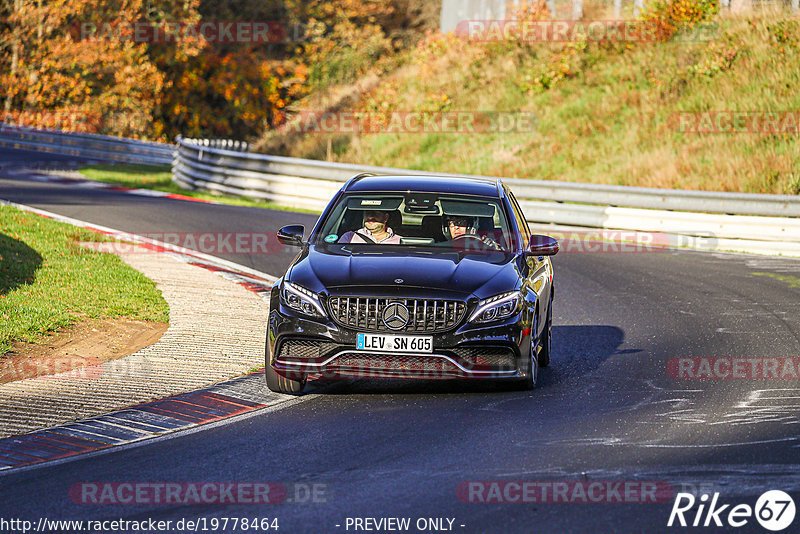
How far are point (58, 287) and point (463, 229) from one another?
16.9ft

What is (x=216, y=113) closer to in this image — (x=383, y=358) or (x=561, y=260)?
(x=561, y=260)

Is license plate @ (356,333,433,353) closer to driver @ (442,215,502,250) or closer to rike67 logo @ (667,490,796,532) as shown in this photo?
driver @ (442,215,502,250)

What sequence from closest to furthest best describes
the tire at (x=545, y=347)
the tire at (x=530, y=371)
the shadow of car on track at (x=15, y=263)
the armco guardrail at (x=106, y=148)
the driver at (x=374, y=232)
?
the tire at (x=530, y=371), the driver at (x=374, y=232), the tire at (x=545, y=347), the shadow of car on track at (x=15, y=263), the armco guardrail at (x=106, y=148)

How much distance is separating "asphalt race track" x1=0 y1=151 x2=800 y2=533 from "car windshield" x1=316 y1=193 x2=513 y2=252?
122 cm

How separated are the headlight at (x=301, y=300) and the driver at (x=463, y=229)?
168 cm

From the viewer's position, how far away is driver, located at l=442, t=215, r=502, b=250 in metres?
9.77

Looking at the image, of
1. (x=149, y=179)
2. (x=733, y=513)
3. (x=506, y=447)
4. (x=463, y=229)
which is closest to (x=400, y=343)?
(x=506, y=447)

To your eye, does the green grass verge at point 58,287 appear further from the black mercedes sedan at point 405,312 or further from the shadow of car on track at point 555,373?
the shadow of car on track at point 555,373

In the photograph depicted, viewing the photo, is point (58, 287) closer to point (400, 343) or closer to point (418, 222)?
point (418, 222)

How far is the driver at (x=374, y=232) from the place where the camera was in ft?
31.9

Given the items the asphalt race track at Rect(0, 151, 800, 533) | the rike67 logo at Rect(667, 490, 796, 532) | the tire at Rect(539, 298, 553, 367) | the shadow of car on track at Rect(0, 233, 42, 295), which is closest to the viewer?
the rike67 logo at Rect(667, 490, 796, 532)

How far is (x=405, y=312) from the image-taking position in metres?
8.38

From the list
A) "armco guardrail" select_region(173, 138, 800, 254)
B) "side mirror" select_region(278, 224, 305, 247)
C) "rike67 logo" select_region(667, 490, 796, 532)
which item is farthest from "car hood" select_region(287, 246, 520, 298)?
"armco guardrail" select_region(173, 138, 800, 254)

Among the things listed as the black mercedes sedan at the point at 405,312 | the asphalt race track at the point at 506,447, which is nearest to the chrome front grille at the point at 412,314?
the black mercedes sedan at the point at 405,312
